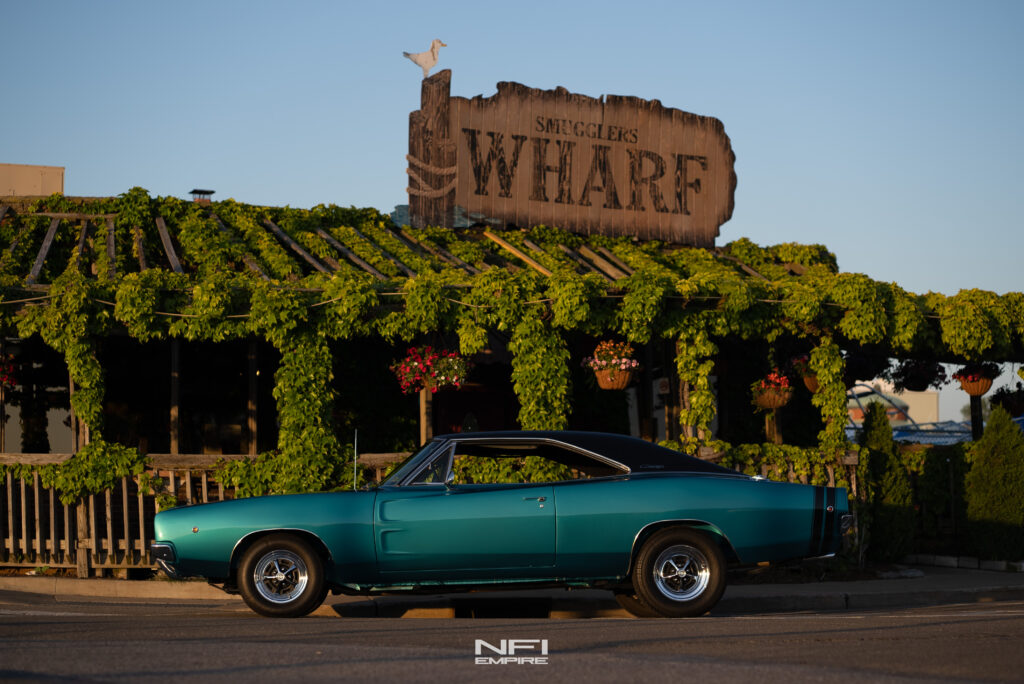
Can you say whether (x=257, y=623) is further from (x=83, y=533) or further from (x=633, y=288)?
(x=633, y=288)

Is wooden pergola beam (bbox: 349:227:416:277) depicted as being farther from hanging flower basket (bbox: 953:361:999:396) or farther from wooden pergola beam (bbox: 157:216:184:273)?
hanging flower basket (bbox: 953:361:999:396)

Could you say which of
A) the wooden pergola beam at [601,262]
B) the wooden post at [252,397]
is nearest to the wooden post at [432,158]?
the wooden pergola beam at [601,262]

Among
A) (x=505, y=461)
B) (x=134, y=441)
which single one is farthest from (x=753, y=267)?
(x=134, y=441)

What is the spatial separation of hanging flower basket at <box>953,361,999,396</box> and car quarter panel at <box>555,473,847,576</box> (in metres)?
8.90

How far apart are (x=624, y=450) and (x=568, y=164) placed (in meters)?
9.90

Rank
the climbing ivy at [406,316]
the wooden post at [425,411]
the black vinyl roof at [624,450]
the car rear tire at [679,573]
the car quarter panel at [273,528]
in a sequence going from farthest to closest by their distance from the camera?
the wooden post at [425,411] → the climbing ivy at [406,316] → the black vinyl roof at [624,450] → the car rear tire at [679,573] → the car quarter panel at [273,528]

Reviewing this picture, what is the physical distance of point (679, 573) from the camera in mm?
8945

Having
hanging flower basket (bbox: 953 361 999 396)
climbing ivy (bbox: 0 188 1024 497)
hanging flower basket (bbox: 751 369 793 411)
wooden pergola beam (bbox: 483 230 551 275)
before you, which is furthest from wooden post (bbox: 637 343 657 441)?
hanging flower basket (bbox: 953 361 999 396)

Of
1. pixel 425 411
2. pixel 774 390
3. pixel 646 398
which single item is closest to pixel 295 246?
pixel 425 411

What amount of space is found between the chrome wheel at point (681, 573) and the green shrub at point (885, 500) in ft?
20.5

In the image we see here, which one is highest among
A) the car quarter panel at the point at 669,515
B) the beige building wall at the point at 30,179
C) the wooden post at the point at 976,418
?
the beige building wall at the point at 30,179

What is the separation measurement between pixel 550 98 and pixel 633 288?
5535 mm

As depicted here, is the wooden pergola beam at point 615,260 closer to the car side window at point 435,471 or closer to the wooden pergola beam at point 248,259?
the wooden pergola beam at point 248,259

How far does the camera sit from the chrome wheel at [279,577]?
28.8ft
